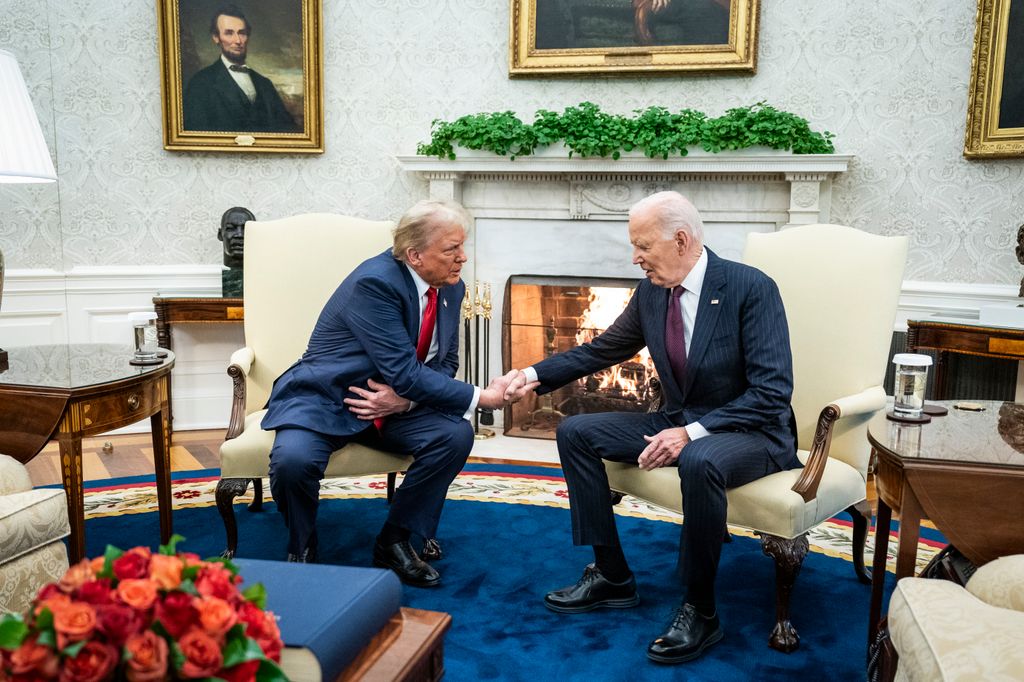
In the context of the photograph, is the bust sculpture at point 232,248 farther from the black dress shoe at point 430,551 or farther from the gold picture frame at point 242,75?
the black dress shoe at point 430,551

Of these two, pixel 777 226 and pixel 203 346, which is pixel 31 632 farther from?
pixel 203 346

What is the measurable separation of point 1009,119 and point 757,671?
10.4ft

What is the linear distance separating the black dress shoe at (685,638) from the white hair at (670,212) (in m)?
1.13

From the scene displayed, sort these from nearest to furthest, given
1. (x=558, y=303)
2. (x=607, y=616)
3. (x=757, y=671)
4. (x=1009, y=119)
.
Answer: (x=757, y=671), (x=607, y=616), (x=1009, y=119), (x=558, y=303)

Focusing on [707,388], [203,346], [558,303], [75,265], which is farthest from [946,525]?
[75,265]

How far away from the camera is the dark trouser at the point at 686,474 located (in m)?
2.38

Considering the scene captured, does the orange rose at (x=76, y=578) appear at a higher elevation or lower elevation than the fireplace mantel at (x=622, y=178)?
lower

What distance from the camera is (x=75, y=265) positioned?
507 centimetres

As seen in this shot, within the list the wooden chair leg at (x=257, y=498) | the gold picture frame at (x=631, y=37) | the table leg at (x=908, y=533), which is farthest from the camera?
the gold picture frame at (x=631, y=37)

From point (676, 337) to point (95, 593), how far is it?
79.1 inches

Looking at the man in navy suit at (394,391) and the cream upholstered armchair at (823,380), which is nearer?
the cream upholstered armchair at (823,380)

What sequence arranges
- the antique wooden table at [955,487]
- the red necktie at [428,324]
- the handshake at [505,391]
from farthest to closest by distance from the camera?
the red necktie at [428,324] → the handshake at [505,391] → the antique wooden table at [955,487]

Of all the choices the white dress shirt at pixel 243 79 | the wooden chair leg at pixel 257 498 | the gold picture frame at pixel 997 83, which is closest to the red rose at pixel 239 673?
the wooden chair leg at pixel 257 498

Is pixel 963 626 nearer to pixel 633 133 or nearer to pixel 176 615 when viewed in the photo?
pixel 176 615
